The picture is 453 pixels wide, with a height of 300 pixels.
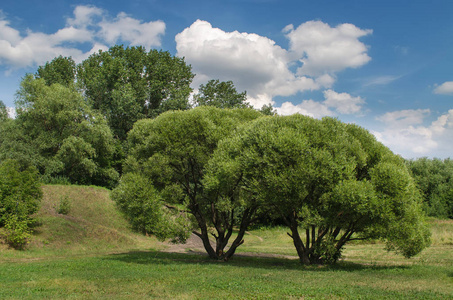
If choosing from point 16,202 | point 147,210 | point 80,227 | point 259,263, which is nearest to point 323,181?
point 259,263

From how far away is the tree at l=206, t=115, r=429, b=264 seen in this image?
64.3ft

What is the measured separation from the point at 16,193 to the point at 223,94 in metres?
51.8

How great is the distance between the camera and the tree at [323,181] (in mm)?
19609

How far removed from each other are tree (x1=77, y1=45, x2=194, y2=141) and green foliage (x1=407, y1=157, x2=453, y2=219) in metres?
53.5

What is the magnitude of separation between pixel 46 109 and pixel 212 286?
148 feet

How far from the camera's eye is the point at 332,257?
2308 centimetres

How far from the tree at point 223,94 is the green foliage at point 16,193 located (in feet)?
152

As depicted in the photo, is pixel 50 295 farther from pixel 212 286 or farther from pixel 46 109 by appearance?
pixel 46 109

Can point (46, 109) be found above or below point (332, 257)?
Result: above

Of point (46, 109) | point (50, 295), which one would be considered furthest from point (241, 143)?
point (46, 109)

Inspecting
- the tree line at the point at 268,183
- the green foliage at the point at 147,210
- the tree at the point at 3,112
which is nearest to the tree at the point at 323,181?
the tree line at the point at 268,183

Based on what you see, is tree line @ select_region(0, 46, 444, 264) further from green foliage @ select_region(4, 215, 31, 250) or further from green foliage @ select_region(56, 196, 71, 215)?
green foliage @ select_region(56, 196, 71, 215)

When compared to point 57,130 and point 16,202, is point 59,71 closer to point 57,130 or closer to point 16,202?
point 57,130

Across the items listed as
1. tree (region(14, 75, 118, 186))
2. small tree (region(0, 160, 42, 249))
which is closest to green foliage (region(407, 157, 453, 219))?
tree (region(14, 75, 118, 186))
